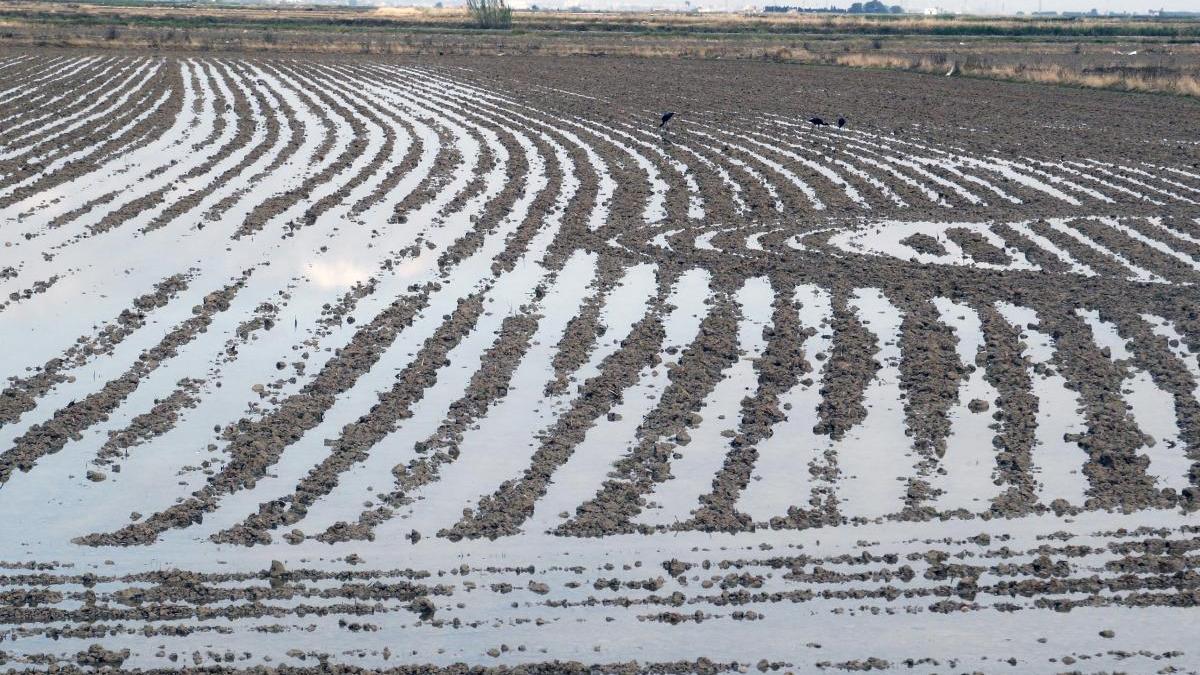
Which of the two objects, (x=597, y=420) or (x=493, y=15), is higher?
(x=597, y=420)

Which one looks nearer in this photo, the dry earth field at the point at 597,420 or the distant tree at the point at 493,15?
the dry earth field at the point at 597,420

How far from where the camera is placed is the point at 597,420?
31.8 ft

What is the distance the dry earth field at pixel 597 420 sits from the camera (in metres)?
6.81

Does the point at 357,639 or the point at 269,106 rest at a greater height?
the point at 357,639

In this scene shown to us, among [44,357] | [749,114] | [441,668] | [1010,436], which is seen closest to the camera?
[441,668]

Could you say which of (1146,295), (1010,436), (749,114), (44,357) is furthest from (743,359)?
(749,114)

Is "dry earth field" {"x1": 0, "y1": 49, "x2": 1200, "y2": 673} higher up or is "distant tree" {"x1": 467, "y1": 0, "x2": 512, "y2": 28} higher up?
"dry earth field" {"x1": 0, "y1": 49, "x2": 1200, "y2": 673}

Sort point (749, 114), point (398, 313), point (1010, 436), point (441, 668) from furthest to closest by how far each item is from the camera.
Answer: point (749, 114) → point (398, 313) → point (1010, 436) → point (441, 668)

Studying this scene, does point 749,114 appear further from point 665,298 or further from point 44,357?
point 44,357

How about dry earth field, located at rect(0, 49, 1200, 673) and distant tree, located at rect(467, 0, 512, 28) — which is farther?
distant tree, located at rect(467, 0, 512, 28)

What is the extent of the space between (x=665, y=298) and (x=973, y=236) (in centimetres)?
454

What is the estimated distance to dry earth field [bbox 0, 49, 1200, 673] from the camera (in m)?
6.81

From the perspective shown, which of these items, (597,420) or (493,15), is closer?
(597,420)

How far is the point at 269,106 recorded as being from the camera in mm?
31266
